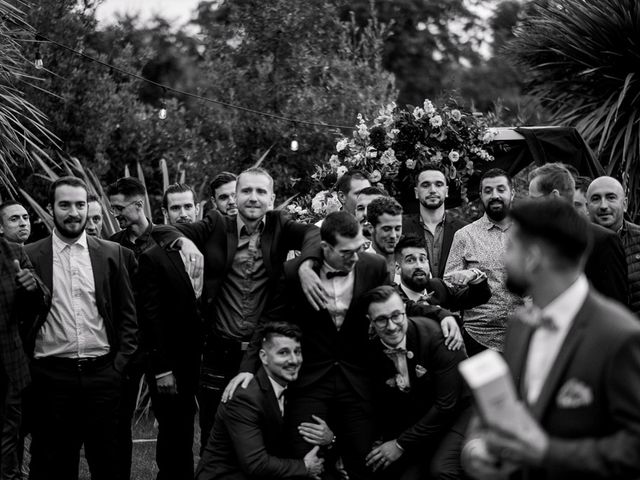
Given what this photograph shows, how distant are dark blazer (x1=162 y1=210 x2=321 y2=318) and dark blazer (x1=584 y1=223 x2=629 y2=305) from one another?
1669 mm

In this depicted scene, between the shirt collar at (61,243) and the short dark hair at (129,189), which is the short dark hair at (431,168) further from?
the shirt collar at (61,243)

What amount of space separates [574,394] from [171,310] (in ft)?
14.2

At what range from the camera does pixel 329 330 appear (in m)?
5.96

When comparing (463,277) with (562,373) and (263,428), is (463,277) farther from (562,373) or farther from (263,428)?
(562,373)

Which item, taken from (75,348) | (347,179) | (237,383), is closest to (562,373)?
(237,383)

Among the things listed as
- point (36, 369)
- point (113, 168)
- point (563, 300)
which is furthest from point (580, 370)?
point (113, 168)

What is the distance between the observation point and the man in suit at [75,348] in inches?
250

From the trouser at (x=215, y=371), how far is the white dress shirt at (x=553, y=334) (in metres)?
3.33

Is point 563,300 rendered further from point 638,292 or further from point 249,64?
point 249,64

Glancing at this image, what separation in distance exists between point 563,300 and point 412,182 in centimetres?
535

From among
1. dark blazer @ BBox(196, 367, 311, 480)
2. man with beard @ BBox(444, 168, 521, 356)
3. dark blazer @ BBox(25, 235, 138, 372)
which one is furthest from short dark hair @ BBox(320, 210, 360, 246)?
dark blazer @ BBox(25, 235, 138, 372)

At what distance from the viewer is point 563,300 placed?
3166 mm

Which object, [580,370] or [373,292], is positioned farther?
[373,292]

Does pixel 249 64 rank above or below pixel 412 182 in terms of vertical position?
above
